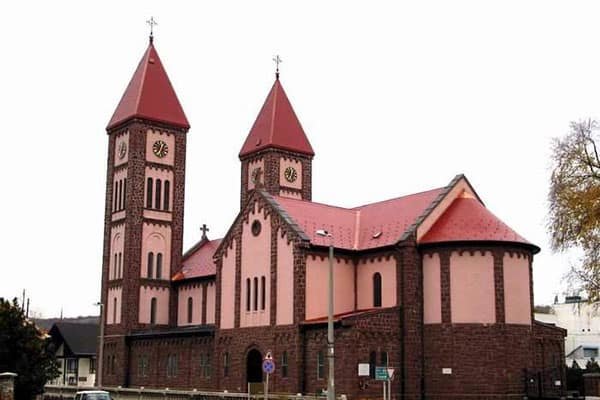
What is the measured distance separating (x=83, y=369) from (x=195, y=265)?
70.5 feet

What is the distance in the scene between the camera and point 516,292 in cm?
4928

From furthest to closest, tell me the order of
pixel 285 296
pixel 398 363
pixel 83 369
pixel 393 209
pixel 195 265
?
1. pixel 83 369
2. pixel 195 265
3. pixel 393 209
4. pixel 285 296
5. pixel 398 363

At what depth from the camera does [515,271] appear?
163ft

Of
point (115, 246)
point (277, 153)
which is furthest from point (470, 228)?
point (115, 246)

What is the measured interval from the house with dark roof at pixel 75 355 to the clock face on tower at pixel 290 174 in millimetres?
25441

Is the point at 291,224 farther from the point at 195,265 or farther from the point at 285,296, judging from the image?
the point at 195,265

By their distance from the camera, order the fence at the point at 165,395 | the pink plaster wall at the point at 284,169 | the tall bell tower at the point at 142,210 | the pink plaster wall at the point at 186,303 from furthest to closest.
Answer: the pink plaster wall at the point at 284,169, the tall bell tower at the point at 142,210, the pink plaster wall at the point at 186,303, the fence at the point at 165,395

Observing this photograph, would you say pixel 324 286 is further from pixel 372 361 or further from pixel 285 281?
pixel 372 361

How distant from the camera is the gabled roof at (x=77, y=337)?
83875 mm

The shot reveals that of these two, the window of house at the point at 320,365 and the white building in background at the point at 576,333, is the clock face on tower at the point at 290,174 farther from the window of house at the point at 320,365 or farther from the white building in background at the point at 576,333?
the white building in background at the point at 576,333

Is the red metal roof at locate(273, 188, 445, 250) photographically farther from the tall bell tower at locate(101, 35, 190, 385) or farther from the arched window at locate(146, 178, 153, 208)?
the arched window at locate(146, 178, 153, 208)

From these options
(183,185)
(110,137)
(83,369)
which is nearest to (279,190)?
(183,185)

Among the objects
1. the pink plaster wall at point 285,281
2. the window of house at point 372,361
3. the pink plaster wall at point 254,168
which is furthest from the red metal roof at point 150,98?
the window of house at point 372,361

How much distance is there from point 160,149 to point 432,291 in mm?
31375
